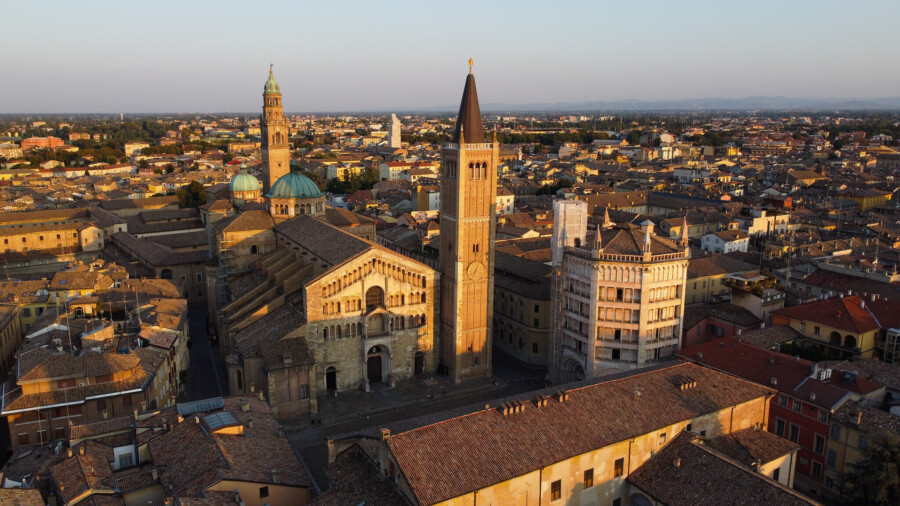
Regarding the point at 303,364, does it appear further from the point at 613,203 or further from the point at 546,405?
the point at 613,203

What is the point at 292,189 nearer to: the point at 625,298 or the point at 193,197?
the point at 625,298

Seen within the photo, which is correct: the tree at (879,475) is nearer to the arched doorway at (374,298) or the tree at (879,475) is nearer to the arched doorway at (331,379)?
the arched doorway at (374,298)

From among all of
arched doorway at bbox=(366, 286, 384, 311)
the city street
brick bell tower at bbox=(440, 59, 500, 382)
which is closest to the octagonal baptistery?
the city street

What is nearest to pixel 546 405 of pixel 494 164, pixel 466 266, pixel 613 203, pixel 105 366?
pixel 466 266

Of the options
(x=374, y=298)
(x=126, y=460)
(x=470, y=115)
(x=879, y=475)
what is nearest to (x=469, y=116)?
(x=470, y=115)

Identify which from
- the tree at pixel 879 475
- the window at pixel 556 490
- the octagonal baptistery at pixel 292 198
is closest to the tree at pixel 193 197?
the octagonal baptistery at pixel 292 198

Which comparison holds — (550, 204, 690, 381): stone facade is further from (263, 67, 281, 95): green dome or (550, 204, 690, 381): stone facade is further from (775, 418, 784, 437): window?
(263, 67, 281, 95): green dome

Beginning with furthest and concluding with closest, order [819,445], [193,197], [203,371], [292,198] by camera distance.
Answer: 1. [193,197]
2. [292,198]
3. [203,371]
4. [819,445]
